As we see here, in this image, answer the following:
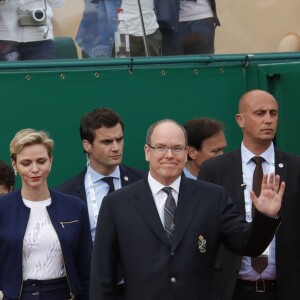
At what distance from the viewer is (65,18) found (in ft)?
27.1

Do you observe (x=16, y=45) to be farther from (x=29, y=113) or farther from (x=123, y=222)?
(x=123, y=222)

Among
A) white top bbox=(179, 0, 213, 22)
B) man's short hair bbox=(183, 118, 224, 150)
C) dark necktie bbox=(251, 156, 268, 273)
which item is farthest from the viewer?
white top bbox=(179, 0, 213, 22)

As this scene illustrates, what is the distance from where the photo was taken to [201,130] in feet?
25.3

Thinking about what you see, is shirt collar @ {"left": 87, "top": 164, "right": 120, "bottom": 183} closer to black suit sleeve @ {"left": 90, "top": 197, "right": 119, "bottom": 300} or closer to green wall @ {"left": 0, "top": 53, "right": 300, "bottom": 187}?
green wall @ {"left": 0, "top": 53, "right": 300, "bottom": 187}

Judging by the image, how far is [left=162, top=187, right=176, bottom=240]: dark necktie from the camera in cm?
537

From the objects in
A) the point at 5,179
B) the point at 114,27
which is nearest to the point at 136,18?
the point at 114,27

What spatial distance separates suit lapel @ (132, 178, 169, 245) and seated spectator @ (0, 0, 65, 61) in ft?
9.50

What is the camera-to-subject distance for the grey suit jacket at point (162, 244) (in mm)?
5281

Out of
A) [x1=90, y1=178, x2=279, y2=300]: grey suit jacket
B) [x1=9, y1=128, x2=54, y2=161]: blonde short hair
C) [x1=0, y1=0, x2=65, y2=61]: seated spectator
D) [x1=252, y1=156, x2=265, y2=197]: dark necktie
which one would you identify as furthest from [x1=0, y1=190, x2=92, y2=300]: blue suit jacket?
[x1=0, y1=0, x2=65, y2=61]: seated spectator

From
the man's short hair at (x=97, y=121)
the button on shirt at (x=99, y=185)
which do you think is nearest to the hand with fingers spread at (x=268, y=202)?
the button on shirt at (x=99, y=185)

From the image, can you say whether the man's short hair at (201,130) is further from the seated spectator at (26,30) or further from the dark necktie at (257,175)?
the seated spectator at (26,30)

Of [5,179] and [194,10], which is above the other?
[194,10]

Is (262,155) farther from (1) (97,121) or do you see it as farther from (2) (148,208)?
(2) (148,208)

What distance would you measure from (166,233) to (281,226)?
1.40m
